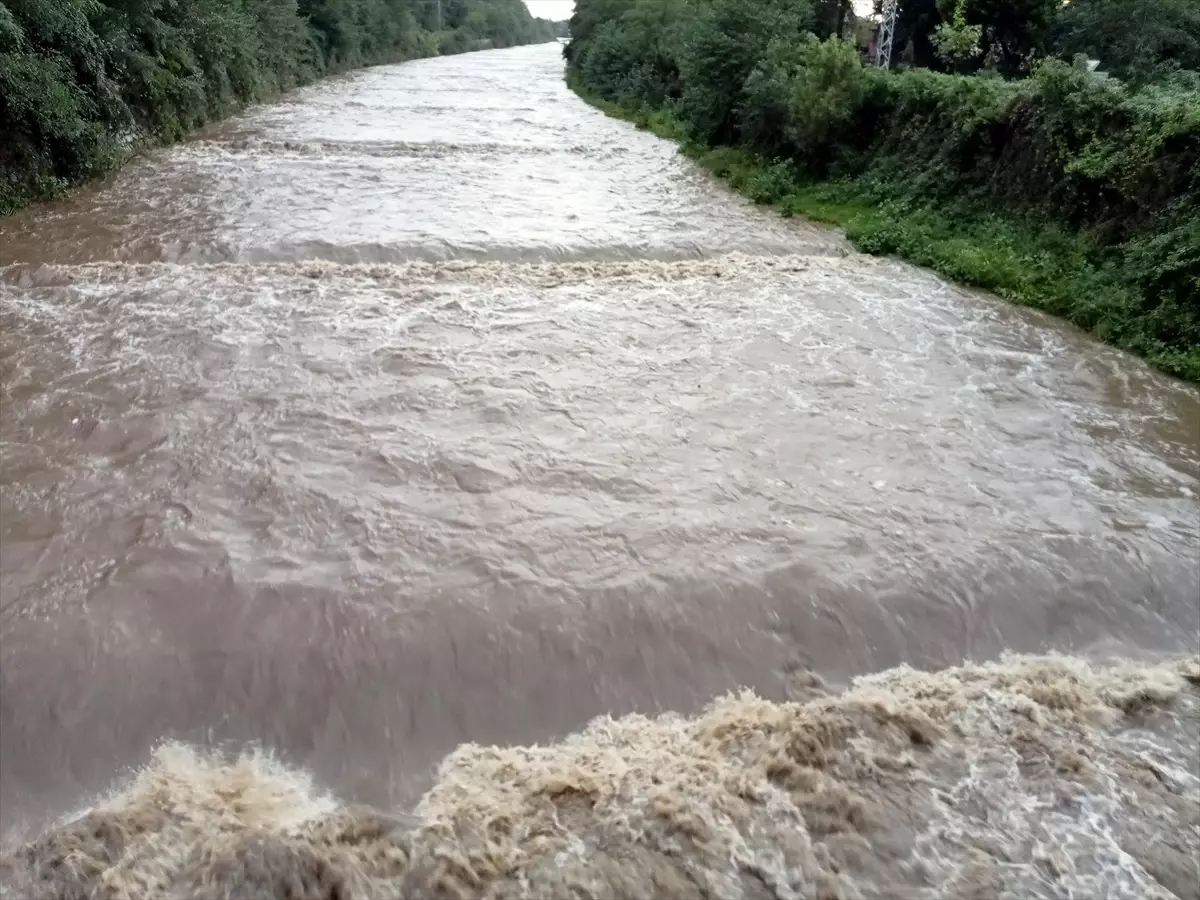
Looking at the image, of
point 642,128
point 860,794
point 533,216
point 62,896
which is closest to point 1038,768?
point 860,794

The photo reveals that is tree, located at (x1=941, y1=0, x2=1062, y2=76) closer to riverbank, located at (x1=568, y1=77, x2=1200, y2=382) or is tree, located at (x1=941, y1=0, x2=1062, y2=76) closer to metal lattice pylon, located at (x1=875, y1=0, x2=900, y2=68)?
metal lattice pylon, located at (x1=875, y1=0, x2=900, y2=68)

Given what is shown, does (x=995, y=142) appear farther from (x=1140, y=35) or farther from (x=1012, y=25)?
(x=1012, y=25)

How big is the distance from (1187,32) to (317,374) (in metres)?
12.9

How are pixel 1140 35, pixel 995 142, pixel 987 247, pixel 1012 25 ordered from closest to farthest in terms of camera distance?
pixel 987 247, pixel 995 142, pixel 1140 35, pixel 1012 25

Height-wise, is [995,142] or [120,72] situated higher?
[120,72]

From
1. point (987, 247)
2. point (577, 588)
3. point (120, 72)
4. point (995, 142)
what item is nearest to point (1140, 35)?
point (995, 142)

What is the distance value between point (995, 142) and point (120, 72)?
13479 millimetres

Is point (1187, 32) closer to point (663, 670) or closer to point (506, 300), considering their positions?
point (506, 300)

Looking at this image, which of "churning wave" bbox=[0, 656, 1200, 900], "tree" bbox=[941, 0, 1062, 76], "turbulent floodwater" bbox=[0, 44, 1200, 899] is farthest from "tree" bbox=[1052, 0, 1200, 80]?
"churning wave" bbox=[0, 656, 1200, 900]

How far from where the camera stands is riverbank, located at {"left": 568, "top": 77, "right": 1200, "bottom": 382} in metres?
8.79

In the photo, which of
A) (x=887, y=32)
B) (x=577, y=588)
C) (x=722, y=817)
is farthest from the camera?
(x=887, y=32)

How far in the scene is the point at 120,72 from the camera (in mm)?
15398

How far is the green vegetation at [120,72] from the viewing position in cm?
1167

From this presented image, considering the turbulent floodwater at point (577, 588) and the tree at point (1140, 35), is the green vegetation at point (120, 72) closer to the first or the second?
the turbulent floodwater at point (577, 588)
